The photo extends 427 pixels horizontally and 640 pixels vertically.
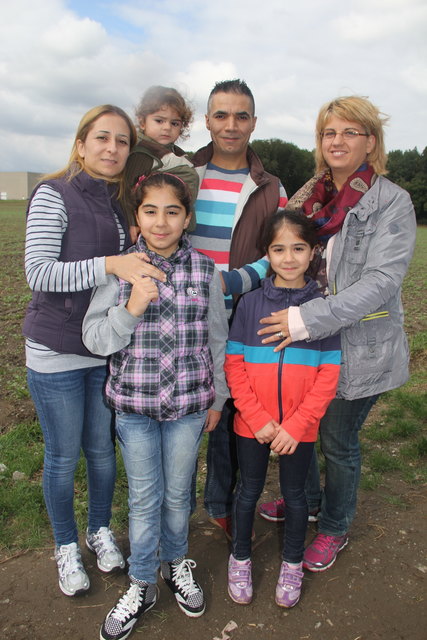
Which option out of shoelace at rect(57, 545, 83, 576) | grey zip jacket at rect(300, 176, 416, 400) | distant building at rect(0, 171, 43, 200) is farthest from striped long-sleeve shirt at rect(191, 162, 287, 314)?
distant building at rect(0, 171, 43, 200)

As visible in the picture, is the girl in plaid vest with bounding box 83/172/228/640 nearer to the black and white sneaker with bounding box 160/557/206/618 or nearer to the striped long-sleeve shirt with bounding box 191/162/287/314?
the black and white sneaker with bounding box 160/557/206/618

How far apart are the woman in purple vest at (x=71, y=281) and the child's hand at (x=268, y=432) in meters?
0.95

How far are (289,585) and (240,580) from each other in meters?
0.30

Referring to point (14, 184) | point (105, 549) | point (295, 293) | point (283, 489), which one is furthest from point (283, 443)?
point (14, 184)

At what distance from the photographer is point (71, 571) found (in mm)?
3064

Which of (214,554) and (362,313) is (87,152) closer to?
(362,313)

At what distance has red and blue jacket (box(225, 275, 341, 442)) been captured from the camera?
9.43 ft

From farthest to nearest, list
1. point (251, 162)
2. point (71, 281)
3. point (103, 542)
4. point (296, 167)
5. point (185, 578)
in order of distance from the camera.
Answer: point (296, 167) < point (251, 162) < point (103, 542) < point (185, 578) < point (71, 281)

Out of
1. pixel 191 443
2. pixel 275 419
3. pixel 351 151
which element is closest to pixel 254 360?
pixel 275 419

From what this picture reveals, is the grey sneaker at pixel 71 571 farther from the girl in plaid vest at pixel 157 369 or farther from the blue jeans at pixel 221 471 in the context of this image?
the blue jeans at pixel 221 471

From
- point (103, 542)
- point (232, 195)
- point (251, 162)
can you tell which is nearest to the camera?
point (103, 542)

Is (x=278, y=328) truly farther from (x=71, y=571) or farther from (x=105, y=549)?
(x=71, y=571)

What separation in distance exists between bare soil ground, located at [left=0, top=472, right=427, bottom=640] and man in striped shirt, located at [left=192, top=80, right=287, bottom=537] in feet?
3.36

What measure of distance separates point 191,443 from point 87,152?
5.84 ft
